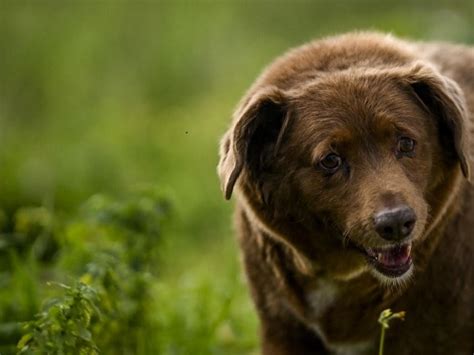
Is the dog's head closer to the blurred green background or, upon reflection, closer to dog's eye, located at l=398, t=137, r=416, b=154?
dog's eye, located at l=398, t=137, r=416, b=154

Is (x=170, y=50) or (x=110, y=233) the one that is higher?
(x=170, y=50)

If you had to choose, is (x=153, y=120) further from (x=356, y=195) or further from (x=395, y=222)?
(x=395, y=222)

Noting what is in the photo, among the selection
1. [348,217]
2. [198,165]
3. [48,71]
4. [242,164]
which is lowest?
[348,217]

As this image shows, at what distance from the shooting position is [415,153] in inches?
229

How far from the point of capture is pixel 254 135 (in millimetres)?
6051

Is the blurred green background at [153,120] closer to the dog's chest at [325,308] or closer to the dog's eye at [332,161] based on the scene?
the dog's chest at [325,308]

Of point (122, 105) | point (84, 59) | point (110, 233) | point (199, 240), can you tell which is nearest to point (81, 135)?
point (122, 105)

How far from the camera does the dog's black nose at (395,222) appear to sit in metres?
5.51

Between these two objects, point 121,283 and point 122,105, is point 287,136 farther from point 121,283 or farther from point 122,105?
point 122,105

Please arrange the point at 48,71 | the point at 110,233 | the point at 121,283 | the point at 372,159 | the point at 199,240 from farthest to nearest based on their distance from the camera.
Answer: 1. the point at 48,71
2. the point at 199,240
3. the point at 110,233
4. the point at 121,283
5. the point at 372,159

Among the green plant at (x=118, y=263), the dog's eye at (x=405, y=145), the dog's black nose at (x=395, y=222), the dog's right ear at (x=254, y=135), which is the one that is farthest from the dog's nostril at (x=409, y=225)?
the green plant at (x=118, y=263)

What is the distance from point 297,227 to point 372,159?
539 mm

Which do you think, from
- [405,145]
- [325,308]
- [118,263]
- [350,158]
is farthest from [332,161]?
[118,263]

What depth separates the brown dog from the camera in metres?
5.79
